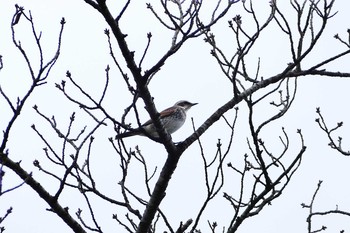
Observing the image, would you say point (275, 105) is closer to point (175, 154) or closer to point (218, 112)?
point (218, 112)

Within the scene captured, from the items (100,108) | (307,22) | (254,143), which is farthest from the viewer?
(307,22)

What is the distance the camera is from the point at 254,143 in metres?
5.20

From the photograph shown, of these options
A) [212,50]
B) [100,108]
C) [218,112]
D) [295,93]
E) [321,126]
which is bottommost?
[100,108]

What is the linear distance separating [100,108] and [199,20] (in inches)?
59.1

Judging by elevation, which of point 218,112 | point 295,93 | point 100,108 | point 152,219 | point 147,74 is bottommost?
point 152,219

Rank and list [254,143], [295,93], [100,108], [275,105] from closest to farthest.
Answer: [100,108], [254,143], [295,93], [275,105]

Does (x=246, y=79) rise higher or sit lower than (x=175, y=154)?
higher

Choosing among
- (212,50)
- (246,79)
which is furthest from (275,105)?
(212,50)

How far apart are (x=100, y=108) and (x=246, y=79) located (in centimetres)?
224

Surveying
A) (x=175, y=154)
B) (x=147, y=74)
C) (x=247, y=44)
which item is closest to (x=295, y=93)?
(x=247, y=44)

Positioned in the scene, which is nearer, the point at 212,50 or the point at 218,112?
the point at 218,112

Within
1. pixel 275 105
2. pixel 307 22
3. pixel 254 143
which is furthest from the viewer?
pixel 275 105

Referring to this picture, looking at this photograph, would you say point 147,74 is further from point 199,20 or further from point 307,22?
point 307,22

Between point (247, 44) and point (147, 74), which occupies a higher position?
point (247, 44)
